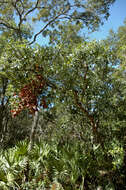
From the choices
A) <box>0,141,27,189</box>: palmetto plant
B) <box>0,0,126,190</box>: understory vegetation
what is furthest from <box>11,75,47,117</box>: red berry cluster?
<box>0,141,27,189</box>: palmetto plant

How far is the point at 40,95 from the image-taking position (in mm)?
5016

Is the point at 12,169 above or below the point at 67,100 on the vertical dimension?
below

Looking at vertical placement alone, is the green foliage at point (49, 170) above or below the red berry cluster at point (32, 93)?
below

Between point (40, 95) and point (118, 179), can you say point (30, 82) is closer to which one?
point (40, 95)

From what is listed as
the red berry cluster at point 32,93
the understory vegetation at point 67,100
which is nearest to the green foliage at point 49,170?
the understory vegetation at point 67,100

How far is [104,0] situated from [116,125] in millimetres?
7070

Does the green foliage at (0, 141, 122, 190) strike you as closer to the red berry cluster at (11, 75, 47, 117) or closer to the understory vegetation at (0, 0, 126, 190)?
the understory vegetation at (0, 0, 126, 190)

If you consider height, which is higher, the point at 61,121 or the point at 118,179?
the point at 61,121

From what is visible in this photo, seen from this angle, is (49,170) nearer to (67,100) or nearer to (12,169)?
(12,169)

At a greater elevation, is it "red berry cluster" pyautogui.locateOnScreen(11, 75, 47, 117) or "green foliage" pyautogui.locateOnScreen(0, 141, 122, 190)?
"red berry cluster" pyautogui.locateOnScreen(11, 75, 47, 117)

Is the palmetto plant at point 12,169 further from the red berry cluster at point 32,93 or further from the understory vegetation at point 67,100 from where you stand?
the red berry cluster at point 32,93

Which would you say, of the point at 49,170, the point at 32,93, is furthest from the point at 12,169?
the point at 32,93

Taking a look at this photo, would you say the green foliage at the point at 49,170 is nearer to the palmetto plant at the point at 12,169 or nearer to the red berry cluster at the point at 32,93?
the palmetto plant at the point at 12,169

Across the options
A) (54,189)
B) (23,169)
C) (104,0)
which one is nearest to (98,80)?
(54,189)
